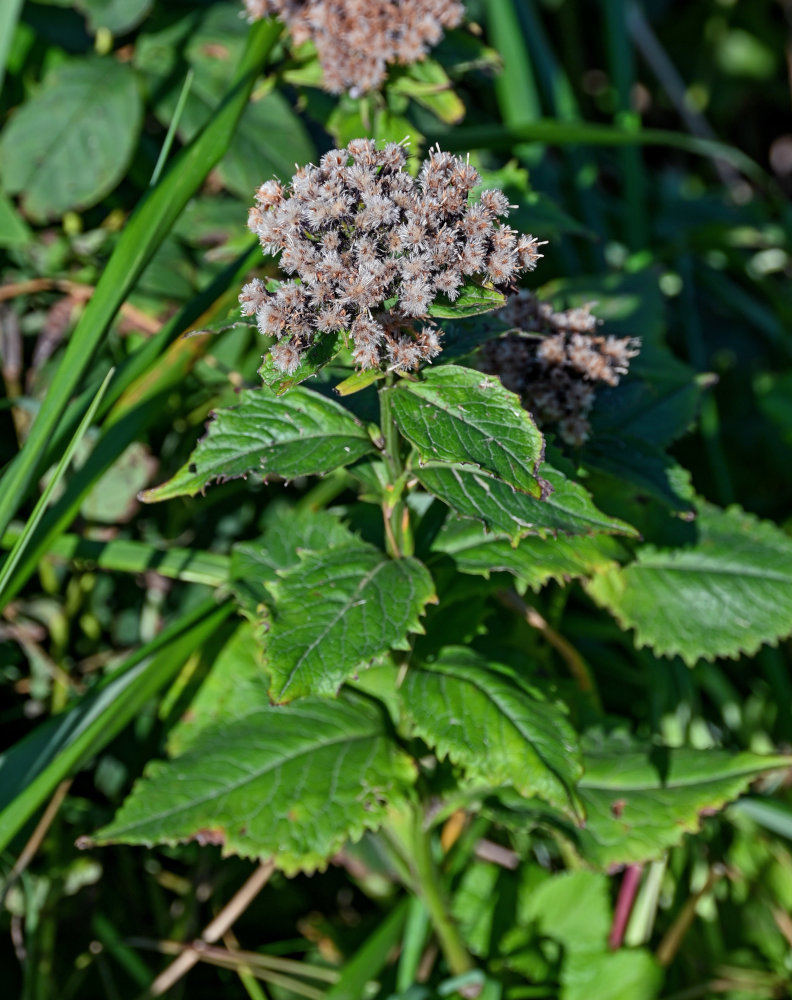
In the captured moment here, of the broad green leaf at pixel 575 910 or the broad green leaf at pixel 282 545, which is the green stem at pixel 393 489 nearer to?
the broad green leaf at pixel 282 545

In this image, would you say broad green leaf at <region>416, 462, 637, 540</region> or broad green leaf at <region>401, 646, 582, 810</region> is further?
broad green leaf at <region>401, 646, 582, 810</region>

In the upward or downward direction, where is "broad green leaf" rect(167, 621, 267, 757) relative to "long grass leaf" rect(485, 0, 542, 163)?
downward

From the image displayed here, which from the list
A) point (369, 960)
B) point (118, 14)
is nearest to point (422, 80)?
point (118, 14)

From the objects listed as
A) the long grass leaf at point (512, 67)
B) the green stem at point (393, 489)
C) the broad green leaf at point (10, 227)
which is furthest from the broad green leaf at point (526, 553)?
the long grass leaf at point (512, 67)

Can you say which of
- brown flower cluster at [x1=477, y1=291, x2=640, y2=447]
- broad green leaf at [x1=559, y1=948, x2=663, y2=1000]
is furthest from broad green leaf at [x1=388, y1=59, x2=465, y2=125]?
broad green leaf at [x1=559, y1=948, x2=663, y2=1000]

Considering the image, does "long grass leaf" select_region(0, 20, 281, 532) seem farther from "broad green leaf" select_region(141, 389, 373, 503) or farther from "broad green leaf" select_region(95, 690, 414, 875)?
"broad green leaf" select_region(95, 690, 414, 875)

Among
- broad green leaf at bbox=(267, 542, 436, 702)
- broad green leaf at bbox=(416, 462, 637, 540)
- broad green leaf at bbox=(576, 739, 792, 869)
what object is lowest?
broad green leaf at bbox=(576, 739, 792, 869)
